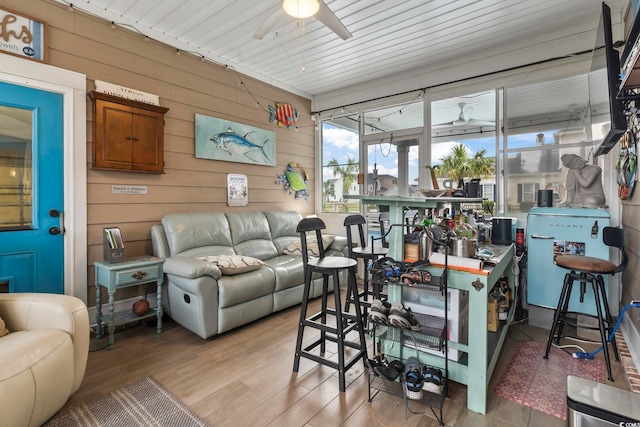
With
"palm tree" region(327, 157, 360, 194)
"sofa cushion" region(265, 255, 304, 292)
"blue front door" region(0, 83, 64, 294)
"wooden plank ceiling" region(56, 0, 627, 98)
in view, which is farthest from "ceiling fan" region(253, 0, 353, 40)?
"palm tree" region(327, 157, 360, 194)

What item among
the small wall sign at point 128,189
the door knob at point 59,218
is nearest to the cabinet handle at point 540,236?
the small wall sign at point 128,189

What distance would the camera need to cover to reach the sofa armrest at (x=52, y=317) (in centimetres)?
185

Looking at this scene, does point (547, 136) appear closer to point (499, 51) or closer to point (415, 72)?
point (499, 51)

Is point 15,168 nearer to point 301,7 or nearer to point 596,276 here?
point 301,7

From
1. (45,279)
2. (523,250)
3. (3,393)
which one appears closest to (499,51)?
(523,250)

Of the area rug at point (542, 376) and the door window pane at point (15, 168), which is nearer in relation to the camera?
the area rug at point (542, 376)

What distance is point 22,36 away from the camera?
8.30 ft

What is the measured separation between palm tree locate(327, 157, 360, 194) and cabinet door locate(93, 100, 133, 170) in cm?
308

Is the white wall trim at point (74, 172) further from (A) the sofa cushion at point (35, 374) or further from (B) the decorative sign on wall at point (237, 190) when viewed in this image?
(B) the decorative sign on wall at point (237, 190)

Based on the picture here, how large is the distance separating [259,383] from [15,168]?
2608 mm

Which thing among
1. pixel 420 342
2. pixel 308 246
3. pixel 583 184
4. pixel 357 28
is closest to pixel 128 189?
pixel 308 246

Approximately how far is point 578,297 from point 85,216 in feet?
14.9

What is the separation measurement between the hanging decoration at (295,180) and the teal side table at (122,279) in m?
2.36

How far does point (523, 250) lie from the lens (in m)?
3.22
